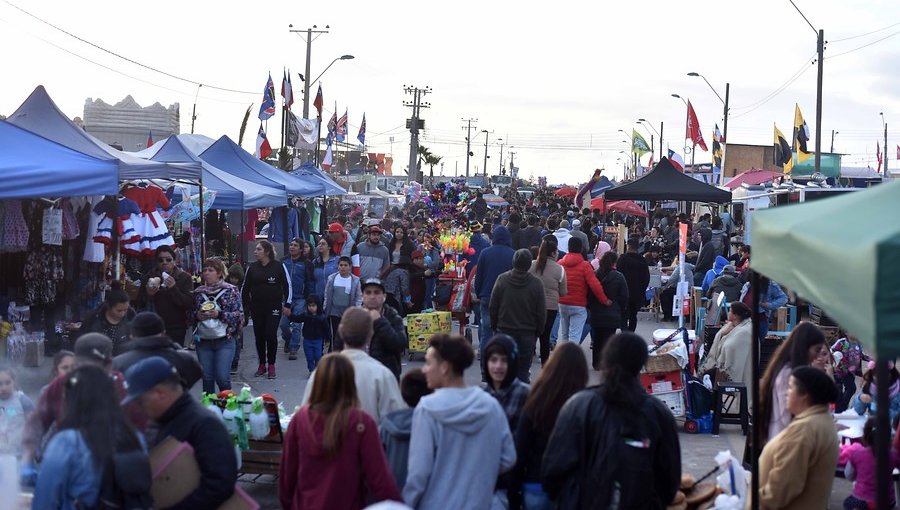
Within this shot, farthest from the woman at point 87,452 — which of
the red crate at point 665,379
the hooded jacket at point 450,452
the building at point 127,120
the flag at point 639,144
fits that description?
the building at point 127,120

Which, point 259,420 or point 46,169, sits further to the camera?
point 46,169

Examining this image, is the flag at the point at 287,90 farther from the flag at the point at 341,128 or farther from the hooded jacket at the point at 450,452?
the hooded jacket at the point at 450,452

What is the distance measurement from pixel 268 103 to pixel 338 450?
26913 millimetres

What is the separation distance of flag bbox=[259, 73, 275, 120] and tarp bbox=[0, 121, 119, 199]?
18.9 meters

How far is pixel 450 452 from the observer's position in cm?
497

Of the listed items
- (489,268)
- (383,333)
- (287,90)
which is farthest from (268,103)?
(383,333)

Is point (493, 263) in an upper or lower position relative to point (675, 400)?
upper

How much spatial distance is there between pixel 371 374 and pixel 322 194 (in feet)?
63.5

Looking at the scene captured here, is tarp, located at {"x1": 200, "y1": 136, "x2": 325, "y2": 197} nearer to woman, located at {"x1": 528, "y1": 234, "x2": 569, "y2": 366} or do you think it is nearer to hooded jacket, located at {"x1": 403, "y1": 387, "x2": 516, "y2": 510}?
woman, located at {"x1": 528, "y1": 234, "x2": 569, "y2": 366}

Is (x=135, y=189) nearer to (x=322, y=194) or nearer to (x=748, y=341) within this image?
(x=748, y=341)

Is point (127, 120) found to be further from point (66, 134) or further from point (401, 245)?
point (66, 134)

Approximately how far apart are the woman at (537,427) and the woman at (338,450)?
856 mm

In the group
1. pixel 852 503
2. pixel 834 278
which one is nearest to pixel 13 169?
pixel 852 503

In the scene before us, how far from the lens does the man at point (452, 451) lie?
4.95m
